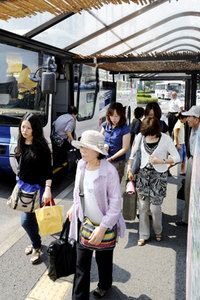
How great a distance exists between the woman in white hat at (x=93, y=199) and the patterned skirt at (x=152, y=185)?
4.43 feet

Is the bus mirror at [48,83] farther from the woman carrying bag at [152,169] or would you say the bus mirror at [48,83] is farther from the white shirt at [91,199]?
the white shirt at [91,199]

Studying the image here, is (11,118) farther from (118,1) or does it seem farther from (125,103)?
(125,103)

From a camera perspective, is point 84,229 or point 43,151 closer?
point 84,229

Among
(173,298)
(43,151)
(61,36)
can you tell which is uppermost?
(61,36)

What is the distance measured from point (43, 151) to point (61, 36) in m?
4.31

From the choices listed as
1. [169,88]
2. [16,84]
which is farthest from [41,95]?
[169,88]

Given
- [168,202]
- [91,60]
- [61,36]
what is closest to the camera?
[168,202]

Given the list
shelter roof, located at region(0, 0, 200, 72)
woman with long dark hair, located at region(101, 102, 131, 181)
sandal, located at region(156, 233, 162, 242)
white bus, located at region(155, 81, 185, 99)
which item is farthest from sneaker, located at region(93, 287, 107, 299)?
white bus, located at region(155, 81, 185, 99)

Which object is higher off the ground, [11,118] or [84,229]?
Answer: [11,118]

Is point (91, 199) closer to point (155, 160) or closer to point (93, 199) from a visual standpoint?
point (93, 199)

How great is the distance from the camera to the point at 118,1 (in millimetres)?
3559

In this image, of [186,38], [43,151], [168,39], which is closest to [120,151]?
[43,151]

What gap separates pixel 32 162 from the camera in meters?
3.55

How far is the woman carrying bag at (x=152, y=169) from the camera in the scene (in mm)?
3988
